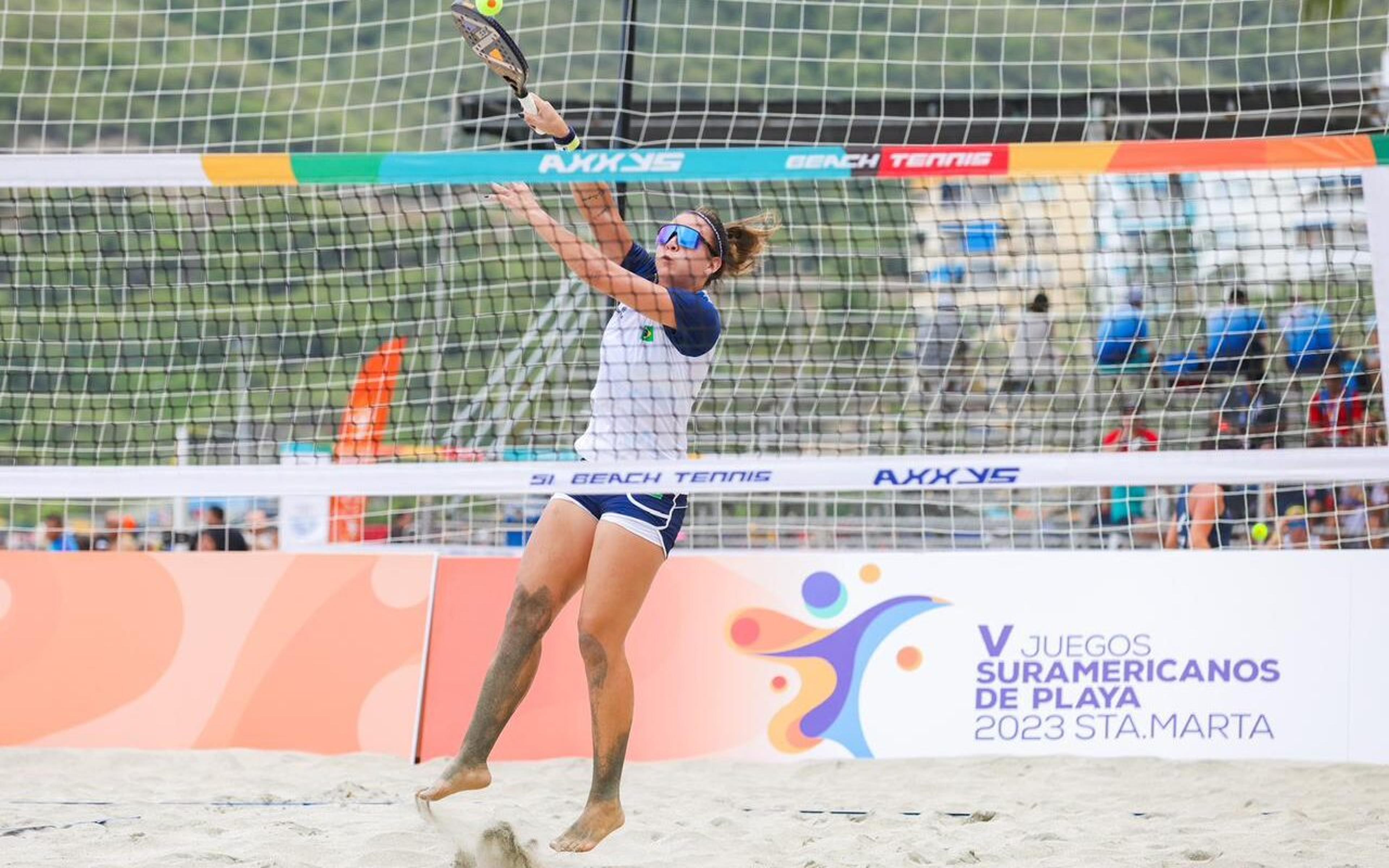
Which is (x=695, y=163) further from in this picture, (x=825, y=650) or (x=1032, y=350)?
(x=1032, y=350)

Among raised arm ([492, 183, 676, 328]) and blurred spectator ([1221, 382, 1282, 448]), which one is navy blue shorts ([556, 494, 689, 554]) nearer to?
raised arm ([492, 183, 676, 328])

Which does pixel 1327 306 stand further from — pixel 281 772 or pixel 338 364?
pixel 338 364

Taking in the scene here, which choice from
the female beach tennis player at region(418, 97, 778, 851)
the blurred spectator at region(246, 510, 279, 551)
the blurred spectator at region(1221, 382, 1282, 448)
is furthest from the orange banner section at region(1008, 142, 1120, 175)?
the blurred spectator at region(246, 510, 279, 551)

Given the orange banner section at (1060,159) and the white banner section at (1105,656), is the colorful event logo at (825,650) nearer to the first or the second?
the white banner section at (1105,656)

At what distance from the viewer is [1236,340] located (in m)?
8.14

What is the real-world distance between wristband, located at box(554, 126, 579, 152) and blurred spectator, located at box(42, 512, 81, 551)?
20.3 feet

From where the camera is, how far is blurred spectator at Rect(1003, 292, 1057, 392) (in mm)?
8672

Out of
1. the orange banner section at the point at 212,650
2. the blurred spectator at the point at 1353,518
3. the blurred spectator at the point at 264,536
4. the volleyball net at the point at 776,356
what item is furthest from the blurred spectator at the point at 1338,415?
the blurred spectator at the point at 264,536

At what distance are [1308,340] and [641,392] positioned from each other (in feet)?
17.4

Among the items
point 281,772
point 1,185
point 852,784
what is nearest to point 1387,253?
point 852,784

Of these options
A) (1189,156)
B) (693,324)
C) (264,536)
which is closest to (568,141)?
(693,324)

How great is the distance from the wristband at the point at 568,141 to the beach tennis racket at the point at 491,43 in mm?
237

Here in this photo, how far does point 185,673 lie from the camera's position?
249 inches

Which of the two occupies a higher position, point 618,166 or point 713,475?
point 618,166
